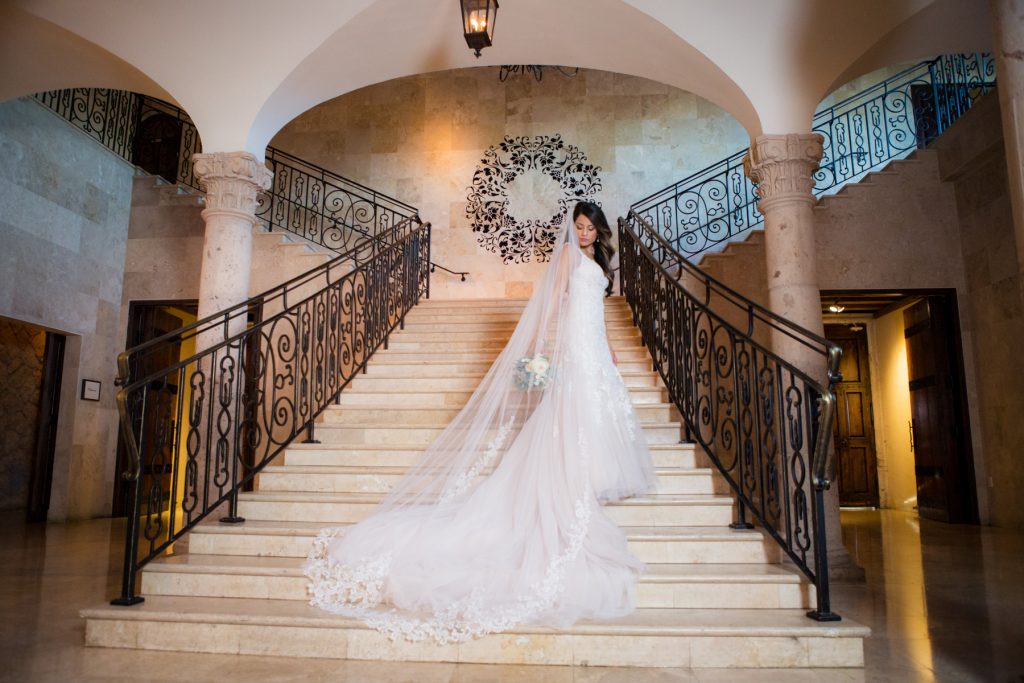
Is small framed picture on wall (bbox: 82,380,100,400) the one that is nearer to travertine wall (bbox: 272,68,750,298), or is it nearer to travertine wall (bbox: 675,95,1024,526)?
travertine wall (bbox: 272,68,750,298)

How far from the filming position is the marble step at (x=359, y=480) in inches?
165

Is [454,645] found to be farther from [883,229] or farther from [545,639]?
[883,229]

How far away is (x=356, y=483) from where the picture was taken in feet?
14.4

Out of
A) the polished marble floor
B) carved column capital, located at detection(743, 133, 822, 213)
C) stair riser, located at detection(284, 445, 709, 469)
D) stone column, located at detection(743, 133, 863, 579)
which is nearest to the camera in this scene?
the polished marble floor

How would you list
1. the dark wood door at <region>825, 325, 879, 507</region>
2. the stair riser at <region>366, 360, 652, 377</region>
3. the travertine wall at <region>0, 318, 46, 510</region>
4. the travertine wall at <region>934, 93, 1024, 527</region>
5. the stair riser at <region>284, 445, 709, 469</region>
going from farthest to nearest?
the dark wood door at <region>825, 325, 879, 507</region>, the travertine wall at <region>0, 318, 46, 510</region>, the travertine wall at <region>934, 93, 1024, 527</region>, the stair riser at <region>366, 360, 652, 377</region>, the stair riser at <region>284, 445, 709, 469</region>

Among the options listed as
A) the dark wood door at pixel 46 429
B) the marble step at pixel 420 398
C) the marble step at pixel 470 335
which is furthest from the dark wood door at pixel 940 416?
the dark wood door at pixel 46 429

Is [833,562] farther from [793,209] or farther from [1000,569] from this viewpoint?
[793,209]

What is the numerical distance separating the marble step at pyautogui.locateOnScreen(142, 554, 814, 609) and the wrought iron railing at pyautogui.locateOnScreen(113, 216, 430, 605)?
168mm

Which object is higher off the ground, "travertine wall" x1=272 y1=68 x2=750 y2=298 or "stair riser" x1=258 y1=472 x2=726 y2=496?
"travertine wall" x1=272 y1=68 x2=750 y2=298

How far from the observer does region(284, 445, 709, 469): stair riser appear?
4500mm

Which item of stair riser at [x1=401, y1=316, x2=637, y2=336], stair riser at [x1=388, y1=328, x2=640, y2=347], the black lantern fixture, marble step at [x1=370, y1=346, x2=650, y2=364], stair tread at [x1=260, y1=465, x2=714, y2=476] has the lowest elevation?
stair tread at [x1=260, y1=465, x2=714, y2=476]

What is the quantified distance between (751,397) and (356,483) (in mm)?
3269

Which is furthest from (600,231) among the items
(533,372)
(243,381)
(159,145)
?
(159,145)

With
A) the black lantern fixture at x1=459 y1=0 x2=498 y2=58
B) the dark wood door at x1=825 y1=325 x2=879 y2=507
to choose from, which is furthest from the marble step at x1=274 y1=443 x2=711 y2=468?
the dark wood door at x1=825 y1=325 x2=879 y2=507
